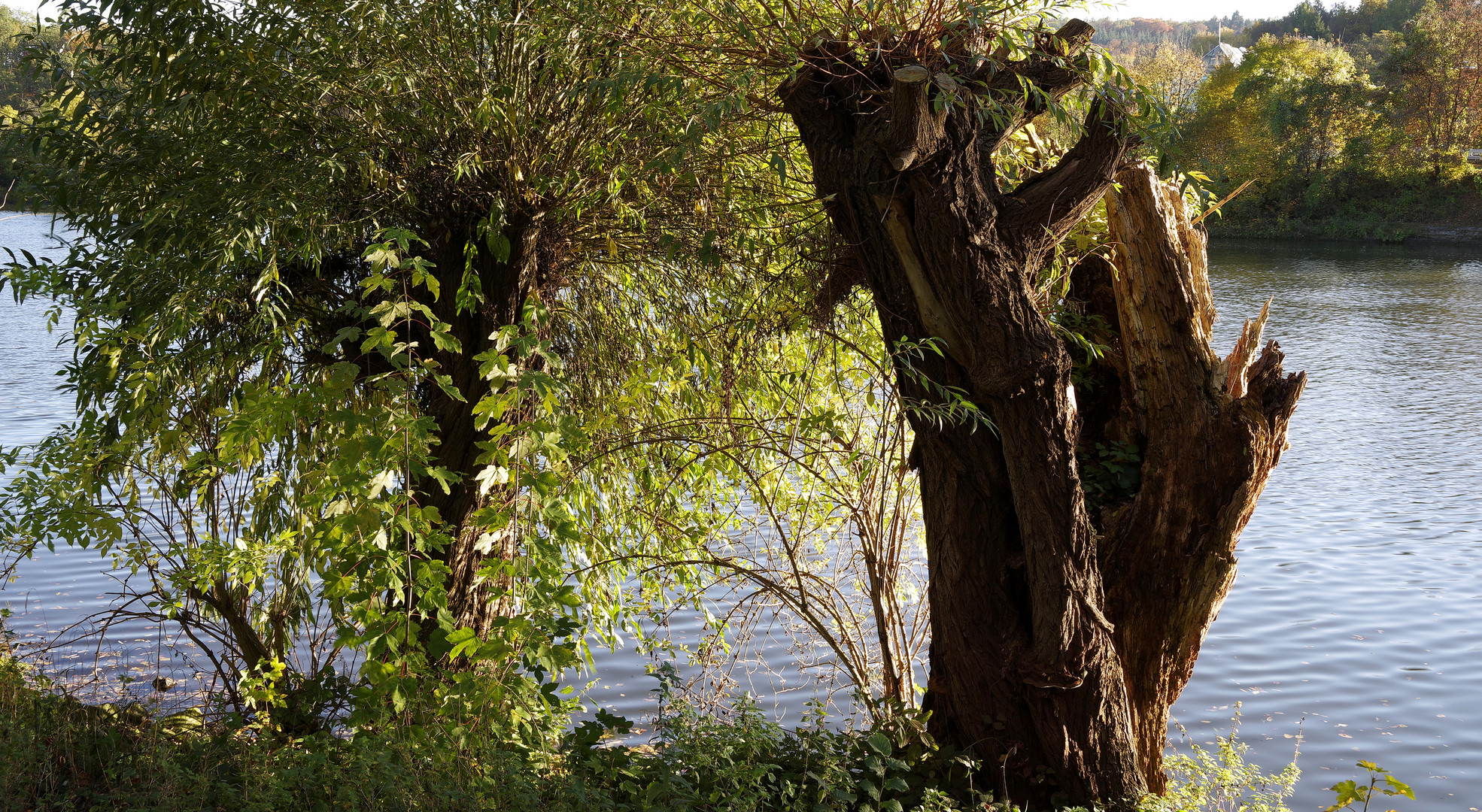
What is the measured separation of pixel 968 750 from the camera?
371 centimetres

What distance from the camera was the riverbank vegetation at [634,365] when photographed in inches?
130

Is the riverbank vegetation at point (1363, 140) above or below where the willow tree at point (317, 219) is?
above

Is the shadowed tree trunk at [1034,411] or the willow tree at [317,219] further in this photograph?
the willow tree at [317,219]

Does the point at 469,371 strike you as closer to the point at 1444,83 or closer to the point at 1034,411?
the point at 1034,411

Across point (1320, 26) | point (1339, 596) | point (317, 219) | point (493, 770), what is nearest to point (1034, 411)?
point (493, 770)

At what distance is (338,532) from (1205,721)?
18.2ft

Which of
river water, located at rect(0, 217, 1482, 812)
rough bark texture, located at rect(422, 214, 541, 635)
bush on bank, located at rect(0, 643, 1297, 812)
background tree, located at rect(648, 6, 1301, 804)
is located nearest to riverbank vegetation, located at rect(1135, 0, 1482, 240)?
river water, located at rect(0, 217, 1482, 812)

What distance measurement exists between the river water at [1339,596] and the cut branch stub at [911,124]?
3.95 m

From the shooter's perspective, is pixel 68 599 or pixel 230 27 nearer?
pixel 230 27

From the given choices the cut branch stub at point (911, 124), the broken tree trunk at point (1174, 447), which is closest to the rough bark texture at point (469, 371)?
the cut branch stub at point (911, 124)

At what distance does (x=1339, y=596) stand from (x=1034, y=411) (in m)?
6.29

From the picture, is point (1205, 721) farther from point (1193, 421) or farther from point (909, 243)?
point (909, 243)

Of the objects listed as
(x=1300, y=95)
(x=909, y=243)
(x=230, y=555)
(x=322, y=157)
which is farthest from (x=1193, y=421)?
(x=1300, y=95)

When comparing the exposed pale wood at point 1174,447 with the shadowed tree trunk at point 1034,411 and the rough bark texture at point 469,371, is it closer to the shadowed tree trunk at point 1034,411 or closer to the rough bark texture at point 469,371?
the shadowed tree trunk at point 1034,411
